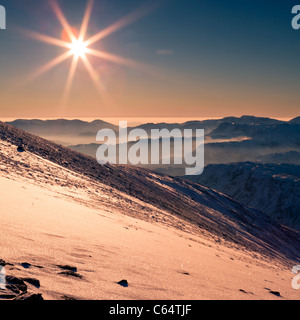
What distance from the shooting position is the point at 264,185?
141 metres

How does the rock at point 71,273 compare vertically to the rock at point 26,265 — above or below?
below

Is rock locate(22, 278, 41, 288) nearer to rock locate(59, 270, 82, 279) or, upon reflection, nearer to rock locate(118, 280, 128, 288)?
rock locate(59, 270, 82, 279)

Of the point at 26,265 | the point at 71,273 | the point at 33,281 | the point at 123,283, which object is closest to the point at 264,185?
the point at 123,283

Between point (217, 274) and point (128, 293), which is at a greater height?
point (128, 293)

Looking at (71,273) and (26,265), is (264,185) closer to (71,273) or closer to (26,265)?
(71,273)

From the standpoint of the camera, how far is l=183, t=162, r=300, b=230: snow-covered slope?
4665 inches

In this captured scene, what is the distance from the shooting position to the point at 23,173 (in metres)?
13.4

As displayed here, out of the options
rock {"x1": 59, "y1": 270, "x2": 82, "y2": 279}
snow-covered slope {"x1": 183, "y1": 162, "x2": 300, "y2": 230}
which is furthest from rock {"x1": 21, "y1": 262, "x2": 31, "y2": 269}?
snow-covered slope {"x1": 183, "y1": 162, "x2": 300, "y2": 230}

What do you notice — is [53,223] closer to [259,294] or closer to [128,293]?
[128,293]

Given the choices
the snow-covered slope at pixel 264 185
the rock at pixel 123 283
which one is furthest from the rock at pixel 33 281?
the snow-covered slope at pixel 264 185

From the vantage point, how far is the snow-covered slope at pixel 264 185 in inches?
4665

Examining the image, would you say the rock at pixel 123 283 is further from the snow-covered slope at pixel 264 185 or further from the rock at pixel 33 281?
the snow-covered slope at pixel 264 185
